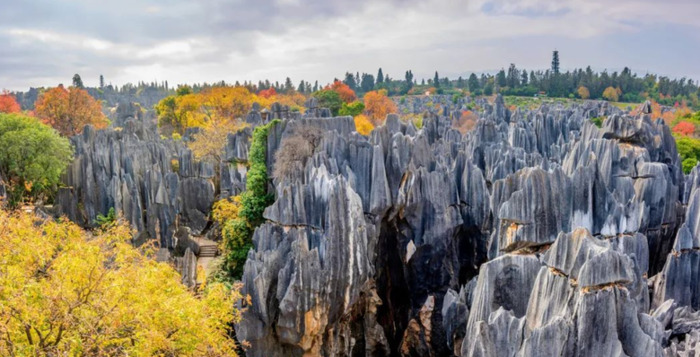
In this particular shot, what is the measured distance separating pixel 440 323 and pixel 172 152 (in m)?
30.0

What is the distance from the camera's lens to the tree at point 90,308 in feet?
30.5

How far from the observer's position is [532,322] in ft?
33.7

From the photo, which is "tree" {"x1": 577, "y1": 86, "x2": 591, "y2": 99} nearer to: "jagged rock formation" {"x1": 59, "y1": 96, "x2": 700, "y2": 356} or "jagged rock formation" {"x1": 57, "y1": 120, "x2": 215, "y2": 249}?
"jagged rock formation" {"x1": 59, "y1": 96, "x2": 700, "y2": 356}

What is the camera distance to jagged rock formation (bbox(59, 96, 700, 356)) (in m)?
9.62

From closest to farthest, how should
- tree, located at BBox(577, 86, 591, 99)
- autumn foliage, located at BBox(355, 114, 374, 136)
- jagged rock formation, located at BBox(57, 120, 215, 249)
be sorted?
jagged rock formation, located at BBox(57, 120, 215, 249) → autumn foliage, located at BBox(355, 114, 374, 136) → tree, located at BBox(577, 86, 591, 99)

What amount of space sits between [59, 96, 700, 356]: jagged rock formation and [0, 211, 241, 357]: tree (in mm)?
3746

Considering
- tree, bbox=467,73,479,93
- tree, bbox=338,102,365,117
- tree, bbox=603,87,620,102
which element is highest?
tree, bbox=467,73,479,93

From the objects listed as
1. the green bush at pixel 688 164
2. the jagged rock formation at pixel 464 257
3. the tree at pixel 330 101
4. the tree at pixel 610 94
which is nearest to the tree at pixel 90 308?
the jagged rock formation at pixel 464 257

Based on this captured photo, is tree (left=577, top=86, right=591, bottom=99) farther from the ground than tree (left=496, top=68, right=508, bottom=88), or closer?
closer

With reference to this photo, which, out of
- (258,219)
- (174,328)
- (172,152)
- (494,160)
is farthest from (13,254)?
(172,152)

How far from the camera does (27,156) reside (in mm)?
27406

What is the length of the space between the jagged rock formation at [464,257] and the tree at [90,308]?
375 cm

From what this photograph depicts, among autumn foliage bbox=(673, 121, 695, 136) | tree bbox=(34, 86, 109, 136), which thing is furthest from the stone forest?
autumn foliage bbox=(673, 121, 695, 136)

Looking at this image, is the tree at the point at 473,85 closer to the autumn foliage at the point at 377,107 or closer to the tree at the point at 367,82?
the tree at the point at 367,82
